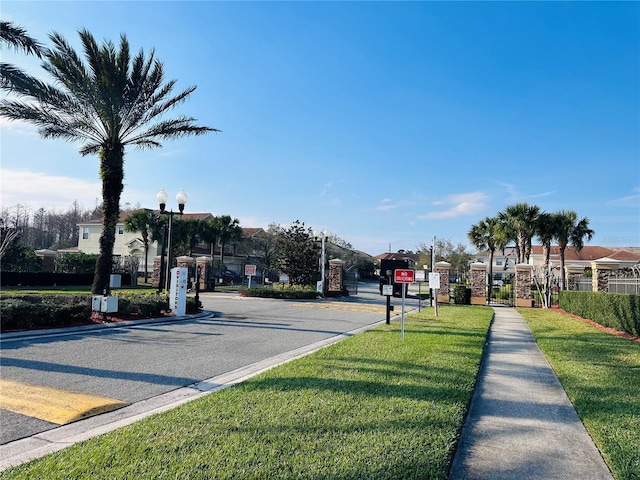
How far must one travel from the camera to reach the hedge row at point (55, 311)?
386 inches

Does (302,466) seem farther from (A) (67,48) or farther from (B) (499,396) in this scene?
(A) (67,48)

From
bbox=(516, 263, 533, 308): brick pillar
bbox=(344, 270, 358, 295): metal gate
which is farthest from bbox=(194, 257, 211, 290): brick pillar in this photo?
bbox=(516, 263, 533, 308): brick pillar

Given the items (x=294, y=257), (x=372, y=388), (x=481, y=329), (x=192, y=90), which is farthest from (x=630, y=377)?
(x=294, y=257)

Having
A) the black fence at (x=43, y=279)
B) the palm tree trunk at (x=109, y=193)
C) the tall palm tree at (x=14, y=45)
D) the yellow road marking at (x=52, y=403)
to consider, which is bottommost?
the yellow road marking at (x=52, y=403)

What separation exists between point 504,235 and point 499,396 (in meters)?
33.1

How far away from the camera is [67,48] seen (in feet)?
44.1

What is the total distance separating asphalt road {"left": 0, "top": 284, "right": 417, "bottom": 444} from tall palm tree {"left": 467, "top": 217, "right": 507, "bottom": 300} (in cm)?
2712

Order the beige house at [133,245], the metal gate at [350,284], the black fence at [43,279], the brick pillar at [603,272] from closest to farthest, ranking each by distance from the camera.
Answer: the brick pillar at [603,272]
the black fence at [43,279]
the metal gate at [350,284]
the beige house at [133,245]

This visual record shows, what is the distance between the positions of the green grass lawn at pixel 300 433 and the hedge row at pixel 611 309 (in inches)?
319

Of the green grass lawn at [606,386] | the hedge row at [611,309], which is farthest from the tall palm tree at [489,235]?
the green grass lawn at [606,386]

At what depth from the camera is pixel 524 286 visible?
24734 millimetres

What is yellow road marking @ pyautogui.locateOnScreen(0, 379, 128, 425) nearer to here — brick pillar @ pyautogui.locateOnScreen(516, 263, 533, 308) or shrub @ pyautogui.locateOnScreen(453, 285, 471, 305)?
shrub @ pyautogui.locateOnScreen(453, 285, 471, 305)

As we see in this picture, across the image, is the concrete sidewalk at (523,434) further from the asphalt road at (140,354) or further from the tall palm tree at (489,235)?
the tall palm tree at (489,235)

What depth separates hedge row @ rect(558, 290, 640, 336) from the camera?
468 inches
